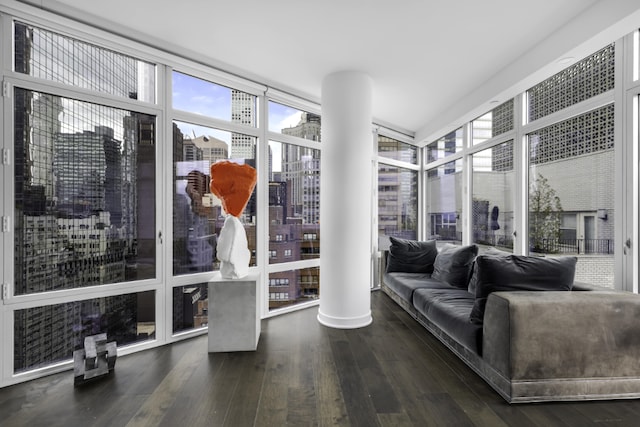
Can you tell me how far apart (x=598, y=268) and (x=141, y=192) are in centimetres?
402

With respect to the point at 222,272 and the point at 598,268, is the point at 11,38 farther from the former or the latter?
the point at 598,268

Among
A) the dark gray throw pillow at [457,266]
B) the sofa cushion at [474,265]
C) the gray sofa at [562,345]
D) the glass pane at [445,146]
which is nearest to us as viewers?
the gray sofa at [562,345]

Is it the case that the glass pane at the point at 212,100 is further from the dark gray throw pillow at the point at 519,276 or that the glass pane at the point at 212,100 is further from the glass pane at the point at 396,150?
the dark gray throw pillow at the point at 519,276

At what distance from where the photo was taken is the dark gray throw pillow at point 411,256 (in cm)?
427

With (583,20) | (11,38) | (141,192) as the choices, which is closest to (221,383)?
(141,192)

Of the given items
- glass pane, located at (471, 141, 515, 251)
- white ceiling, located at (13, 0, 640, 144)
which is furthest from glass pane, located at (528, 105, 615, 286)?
white ceiling, located at (13, 0, 640, 144)

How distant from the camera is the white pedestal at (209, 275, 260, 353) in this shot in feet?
8.65

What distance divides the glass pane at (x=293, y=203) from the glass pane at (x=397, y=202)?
1.42 metres

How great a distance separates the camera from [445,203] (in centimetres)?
488

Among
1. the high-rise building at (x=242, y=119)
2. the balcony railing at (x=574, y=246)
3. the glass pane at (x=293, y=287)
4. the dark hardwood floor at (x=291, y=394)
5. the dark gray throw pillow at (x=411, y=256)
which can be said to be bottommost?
the dark hardwood floor at (x=291, y=394)

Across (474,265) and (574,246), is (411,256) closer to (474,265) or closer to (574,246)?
(474,265)

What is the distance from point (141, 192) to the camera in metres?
2.76

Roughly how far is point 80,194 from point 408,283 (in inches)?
135

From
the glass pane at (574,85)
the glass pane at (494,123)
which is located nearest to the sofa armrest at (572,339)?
the glass pane at (574,85)
